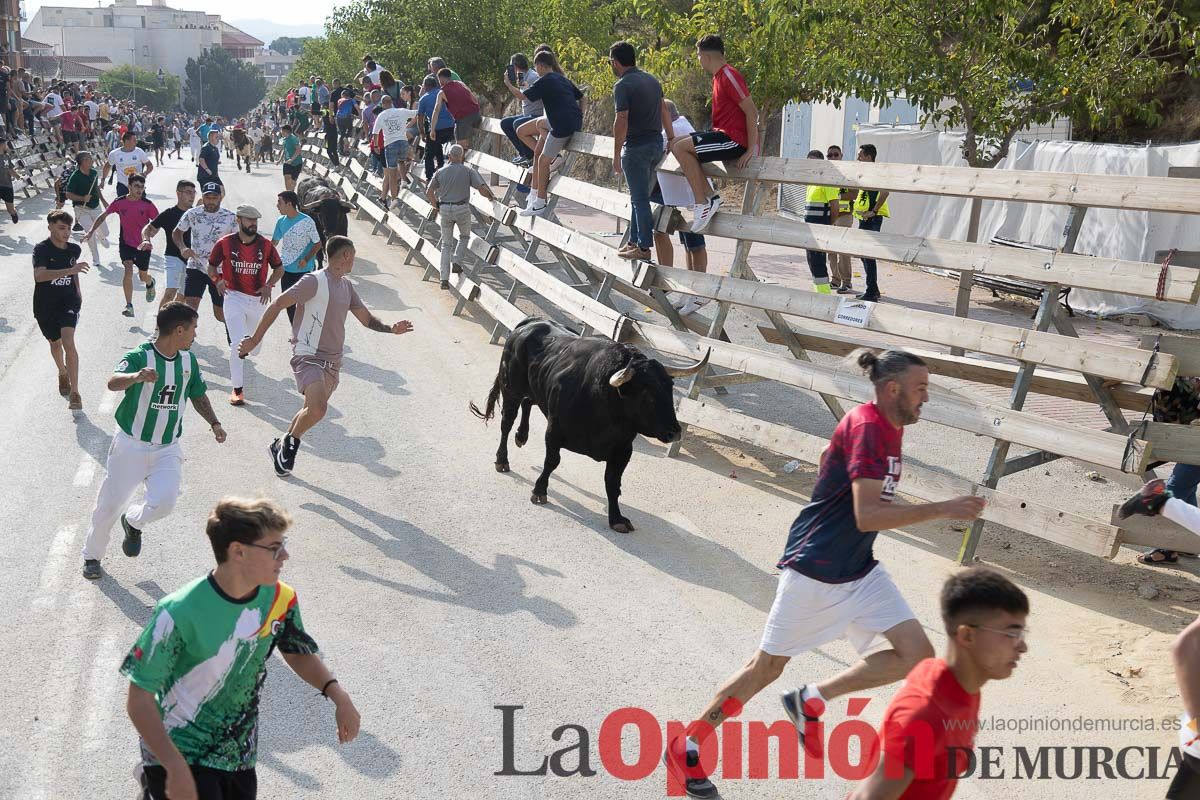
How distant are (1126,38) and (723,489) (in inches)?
368

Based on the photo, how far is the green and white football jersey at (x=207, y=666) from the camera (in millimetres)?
3701

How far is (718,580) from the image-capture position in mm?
8055

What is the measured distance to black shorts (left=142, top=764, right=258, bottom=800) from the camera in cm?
371

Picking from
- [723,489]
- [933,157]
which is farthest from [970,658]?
[933,157]

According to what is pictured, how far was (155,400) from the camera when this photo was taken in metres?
7.45

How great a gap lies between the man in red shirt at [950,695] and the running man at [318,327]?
6.57 metres

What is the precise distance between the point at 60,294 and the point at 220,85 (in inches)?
6025

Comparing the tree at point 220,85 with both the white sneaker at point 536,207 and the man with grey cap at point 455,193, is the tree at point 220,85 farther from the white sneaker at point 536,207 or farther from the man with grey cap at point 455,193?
the white sneaker at point 536,207

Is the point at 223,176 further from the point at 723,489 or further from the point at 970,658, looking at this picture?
the point at 970,658

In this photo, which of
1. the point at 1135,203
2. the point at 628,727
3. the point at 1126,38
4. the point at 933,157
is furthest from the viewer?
the point at 933,157

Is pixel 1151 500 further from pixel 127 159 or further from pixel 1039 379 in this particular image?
pixel 127 159

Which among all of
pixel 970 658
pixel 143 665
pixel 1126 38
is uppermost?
pixel 1126 38

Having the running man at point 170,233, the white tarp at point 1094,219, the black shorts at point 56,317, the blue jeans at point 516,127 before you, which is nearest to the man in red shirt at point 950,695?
the black shorts at point 56,317

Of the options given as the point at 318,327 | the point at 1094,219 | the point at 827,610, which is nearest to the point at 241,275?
the point at 318,327
